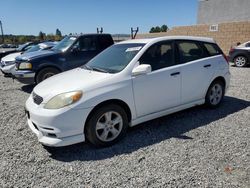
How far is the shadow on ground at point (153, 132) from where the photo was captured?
10.6 feet

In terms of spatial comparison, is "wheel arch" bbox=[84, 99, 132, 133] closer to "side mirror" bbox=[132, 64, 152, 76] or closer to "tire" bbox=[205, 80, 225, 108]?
"side mirror" bbox=[132, 64, 152, 76]

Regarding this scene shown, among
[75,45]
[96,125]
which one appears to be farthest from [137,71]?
[75,45]

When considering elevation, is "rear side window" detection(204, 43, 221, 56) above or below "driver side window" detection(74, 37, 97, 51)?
below

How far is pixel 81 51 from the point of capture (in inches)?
282

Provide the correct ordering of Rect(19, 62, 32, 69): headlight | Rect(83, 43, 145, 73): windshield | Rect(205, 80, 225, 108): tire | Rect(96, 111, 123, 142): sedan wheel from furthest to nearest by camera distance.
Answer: Rect(19, 62, 32, 69): headlight, Rect(205, 80, 225, 108): tire, Rect(83, 43, 145, 73): windshield, Rect(96, 111, 123, 142): sedan wheel

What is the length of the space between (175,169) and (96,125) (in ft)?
4.08

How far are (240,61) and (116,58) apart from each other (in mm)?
9604

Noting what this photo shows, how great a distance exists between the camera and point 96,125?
3.25 metres

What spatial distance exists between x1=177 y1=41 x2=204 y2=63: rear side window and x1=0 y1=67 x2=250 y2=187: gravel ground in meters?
1.17

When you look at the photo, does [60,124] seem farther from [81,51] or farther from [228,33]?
[228,33]

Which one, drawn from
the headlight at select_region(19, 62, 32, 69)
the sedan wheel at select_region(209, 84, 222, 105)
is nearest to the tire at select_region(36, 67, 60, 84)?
the headlight at select_region(19, 62, 32, 69)

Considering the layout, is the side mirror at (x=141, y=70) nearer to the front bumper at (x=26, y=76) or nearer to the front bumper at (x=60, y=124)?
the front bumper at (x=60, y=124)

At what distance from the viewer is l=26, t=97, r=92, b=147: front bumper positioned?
2979mm

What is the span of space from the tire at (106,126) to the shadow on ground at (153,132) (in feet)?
0.41
